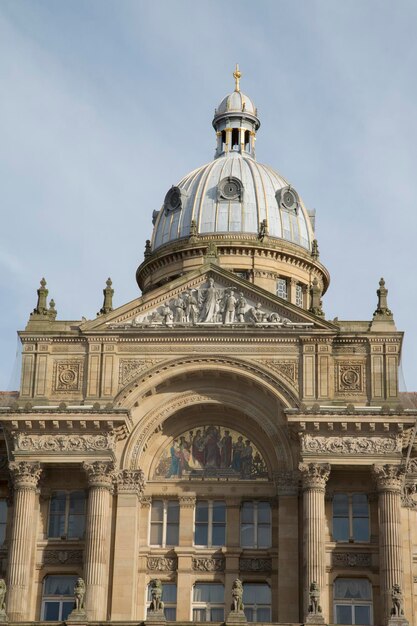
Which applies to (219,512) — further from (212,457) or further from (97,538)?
(97,538)

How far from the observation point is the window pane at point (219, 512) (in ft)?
186

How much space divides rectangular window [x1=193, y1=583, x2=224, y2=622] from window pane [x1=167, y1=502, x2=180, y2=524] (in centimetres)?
275

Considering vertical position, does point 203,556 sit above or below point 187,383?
below

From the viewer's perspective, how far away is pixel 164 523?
5669 centimetres

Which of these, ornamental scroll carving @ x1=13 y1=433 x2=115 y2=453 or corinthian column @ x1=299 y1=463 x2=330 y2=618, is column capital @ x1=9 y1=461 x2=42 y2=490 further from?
corinthian column @ x1=299 y1=463 x2=330 y2=618

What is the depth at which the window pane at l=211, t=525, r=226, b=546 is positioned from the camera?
5644 cm

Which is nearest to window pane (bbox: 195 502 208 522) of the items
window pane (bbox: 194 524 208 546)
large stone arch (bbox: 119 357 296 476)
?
window pane (bbox: 194 524 208 546)

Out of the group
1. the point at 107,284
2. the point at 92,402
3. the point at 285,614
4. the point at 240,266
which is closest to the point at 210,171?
the point at 240,266

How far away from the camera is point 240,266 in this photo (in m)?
69.9

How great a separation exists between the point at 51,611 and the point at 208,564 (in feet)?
21.0

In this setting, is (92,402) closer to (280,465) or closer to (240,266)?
(280,465)

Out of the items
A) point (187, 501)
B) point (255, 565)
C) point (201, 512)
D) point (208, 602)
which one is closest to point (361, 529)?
point (255, 565)

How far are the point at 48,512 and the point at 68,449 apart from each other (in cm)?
297

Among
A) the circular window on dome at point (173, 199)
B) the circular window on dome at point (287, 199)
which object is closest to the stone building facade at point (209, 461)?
the circular window on dome at point (287, 199)
